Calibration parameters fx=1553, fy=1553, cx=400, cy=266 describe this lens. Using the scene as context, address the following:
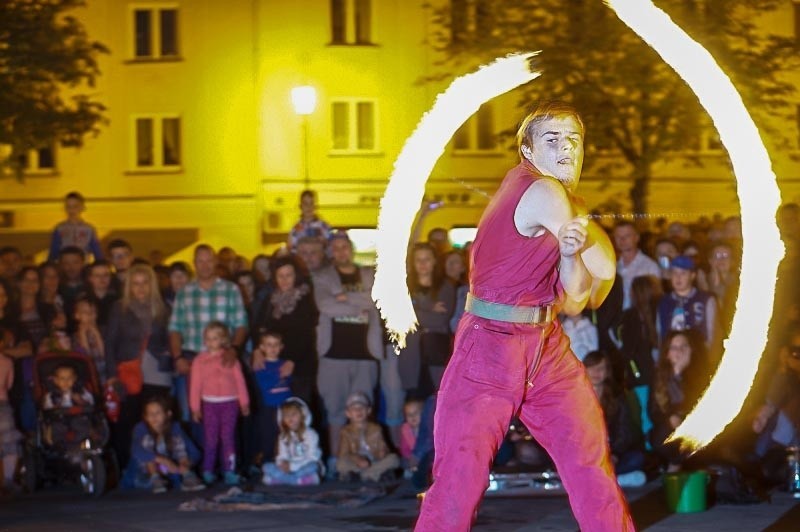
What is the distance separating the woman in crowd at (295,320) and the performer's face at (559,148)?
5704 millimetres

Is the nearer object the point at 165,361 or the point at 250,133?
the point at 165,361

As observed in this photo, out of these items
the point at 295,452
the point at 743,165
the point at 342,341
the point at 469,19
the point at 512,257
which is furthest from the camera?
the point at 469,19

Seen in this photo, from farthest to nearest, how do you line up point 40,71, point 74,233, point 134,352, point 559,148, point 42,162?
1. point 42,162
2. point 40,71
3. point 74,233
4. point 134,352
5. point 559,148

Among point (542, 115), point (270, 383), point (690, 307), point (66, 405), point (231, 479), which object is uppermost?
point (542, 115)

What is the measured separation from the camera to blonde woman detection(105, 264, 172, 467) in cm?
1196

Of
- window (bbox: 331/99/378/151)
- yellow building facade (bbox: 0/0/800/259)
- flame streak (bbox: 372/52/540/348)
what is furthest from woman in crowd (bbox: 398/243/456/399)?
window (bbox: 331/99/378/151)

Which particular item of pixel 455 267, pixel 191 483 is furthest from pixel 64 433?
pixel 455 267

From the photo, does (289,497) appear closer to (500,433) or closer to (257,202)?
(500,433)

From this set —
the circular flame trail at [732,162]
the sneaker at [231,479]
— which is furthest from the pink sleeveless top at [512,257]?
the sneaker at [231,479]

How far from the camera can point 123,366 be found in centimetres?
1200

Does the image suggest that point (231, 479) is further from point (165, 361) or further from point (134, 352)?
point (134, 352)

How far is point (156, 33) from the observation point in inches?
1260

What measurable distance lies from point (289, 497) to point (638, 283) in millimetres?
3048

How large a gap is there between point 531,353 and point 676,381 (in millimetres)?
4720
